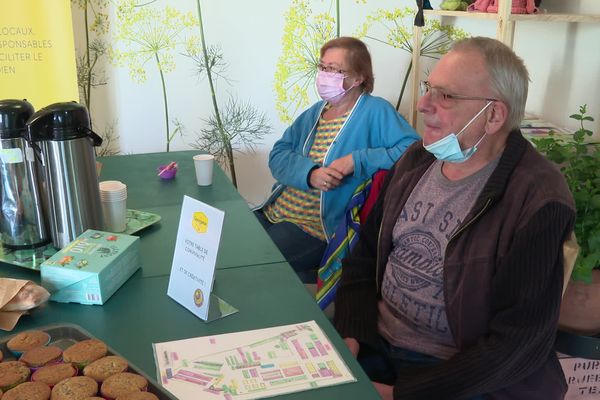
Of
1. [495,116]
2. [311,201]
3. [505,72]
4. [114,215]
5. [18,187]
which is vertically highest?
[505,72]

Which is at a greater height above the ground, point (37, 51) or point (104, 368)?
point (37, 51)

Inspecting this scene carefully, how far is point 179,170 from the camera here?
2.45 meters

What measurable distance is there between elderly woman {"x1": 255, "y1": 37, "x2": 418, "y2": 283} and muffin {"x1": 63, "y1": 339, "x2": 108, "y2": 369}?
139 centimetres

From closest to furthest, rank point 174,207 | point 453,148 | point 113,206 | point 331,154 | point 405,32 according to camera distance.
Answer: point 453,148, point 113,206, point 174,207, point 331,154, point 405,32

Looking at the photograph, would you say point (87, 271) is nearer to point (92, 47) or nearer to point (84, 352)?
point (84, 352)

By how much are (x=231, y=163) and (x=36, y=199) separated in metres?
1.95

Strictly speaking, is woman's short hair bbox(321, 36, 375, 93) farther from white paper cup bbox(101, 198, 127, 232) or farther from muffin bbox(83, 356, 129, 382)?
muffin bbox(83, 356, 129, 382)

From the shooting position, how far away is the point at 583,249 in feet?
5.77

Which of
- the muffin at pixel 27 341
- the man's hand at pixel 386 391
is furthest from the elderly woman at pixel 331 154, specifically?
the muffin at pixel 27 341

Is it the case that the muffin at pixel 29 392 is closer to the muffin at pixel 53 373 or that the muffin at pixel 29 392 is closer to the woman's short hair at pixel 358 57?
the muffin at pixel 53 373

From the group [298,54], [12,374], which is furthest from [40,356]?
[298,54]

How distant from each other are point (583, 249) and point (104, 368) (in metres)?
1.42

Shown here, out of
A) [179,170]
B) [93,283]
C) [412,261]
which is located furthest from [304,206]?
[93,283]

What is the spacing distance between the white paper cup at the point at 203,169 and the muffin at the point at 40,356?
1237mm
